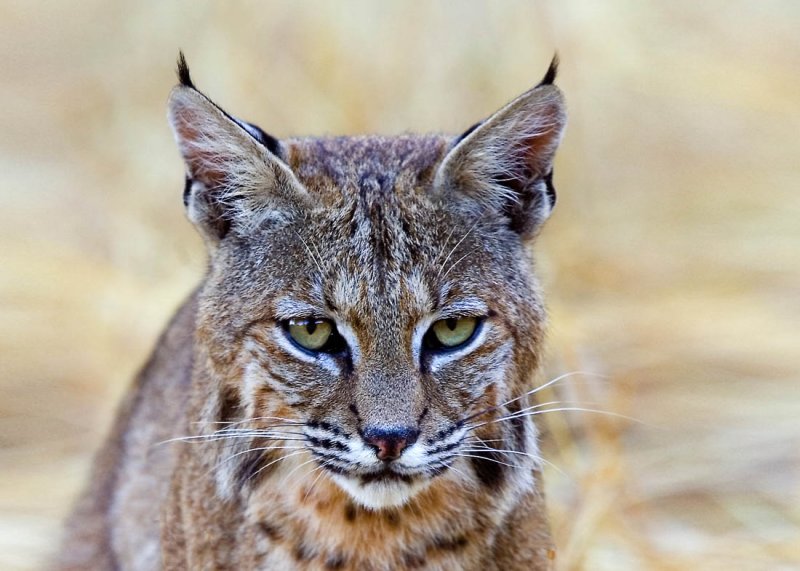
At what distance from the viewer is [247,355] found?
438 centimetres

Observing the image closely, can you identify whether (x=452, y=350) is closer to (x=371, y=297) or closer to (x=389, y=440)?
(x=371, y=297)

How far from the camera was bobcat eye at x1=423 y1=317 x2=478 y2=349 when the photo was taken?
423 centimetres

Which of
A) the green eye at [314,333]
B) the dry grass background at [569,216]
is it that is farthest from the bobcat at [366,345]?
the dry grass background at [569,216]

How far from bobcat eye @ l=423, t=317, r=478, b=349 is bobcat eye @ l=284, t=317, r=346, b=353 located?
27cm

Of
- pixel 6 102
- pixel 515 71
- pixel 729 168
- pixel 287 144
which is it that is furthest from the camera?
pixel 6 102

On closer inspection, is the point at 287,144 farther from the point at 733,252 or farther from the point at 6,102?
the point at 6,102

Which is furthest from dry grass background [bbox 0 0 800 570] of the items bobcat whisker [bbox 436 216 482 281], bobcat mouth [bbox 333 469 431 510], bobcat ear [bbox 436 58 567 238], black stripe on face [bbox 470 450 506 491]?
bobcat mouth [bbox 333 469 431 510]

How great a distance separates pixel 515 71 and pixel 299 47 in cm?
136

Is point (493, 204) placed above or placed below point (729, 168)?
below

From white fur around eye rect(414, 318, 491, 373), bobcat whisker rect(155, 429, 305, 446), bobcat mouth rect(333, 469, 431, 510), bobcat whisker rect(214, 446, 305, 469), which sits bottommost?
bobcat mouth rect(333, 469, 431, 510)

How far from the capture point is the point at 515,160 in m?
4.59

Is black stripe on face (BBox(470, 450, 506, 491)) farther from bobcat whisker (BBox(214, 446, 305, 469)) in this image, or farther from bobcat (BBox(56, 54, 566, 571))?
bobcat whisker (BBox(214, 446, 305, 469))

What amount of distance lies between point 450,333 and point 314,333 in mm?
412

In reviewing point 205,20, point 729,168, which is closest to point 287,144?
point 205,20
